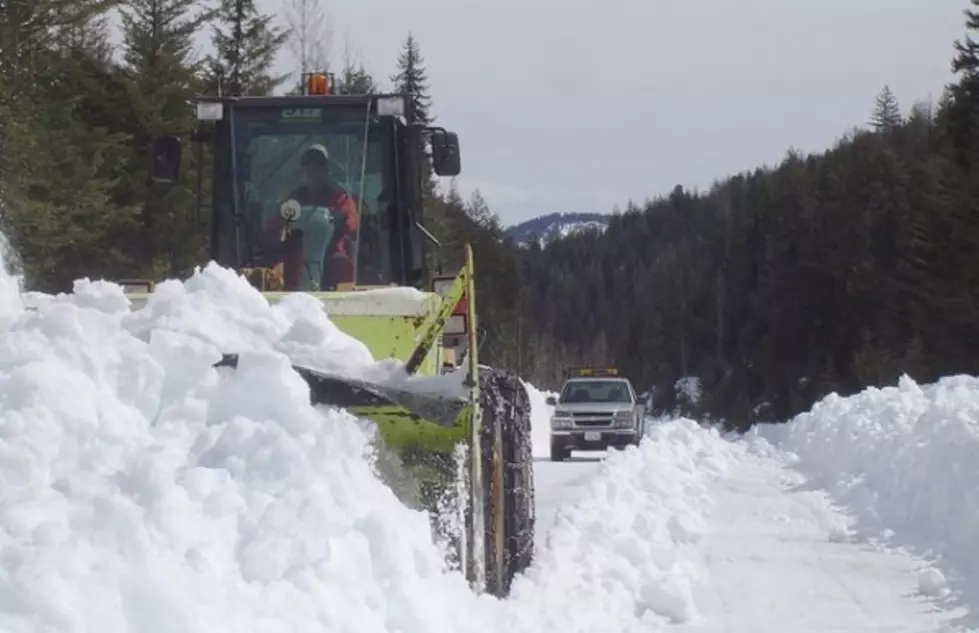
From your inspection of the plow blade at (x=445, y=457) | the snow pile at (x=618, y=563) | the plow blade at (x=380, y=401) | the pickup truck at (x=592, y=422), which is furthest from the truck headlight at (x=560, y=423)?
the plow blade at (x=380, y=401)

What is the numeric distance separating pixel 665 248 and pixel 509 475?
162441 mm

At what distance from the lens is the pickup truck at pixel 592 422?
25797 mm

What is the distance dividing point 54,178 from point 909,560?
771 inches

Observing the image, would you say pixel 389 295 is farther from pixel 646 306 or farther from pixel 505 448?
pixel 646 306

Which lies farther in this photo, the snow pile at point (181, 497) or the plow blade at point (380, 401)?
the plow blade at point (380, 401)

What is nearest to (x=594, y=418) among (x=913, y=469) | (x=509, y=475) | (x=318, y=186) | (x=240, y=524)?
(x=913, y=469)

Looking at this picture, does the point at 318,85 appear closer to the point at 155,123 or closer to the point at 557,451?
the point at 557,451

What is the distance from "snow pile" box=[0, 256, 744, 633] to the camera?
14.1ft

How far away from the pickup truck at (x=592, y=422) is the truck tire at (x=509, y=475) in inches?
621

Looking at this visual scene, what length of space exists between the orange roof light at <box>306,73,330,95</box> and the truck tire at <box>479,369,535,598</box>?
243cm

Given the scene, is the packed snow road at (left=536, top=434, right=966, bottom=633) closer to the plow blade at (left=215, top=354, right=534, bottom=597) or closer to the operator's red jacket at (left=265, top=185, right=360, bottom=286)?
the plow blade at (left=215, top=354, right=534, bottom=597)

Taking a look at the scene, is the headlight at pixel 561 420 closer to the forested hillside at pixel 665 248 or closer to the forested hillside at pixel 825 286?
the forested hillside at pixel 665 248

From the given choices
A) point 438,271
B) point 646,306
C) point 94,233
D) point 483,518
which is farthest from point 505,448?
point 646,306

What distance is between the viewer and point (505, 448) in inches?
Answer: 326
